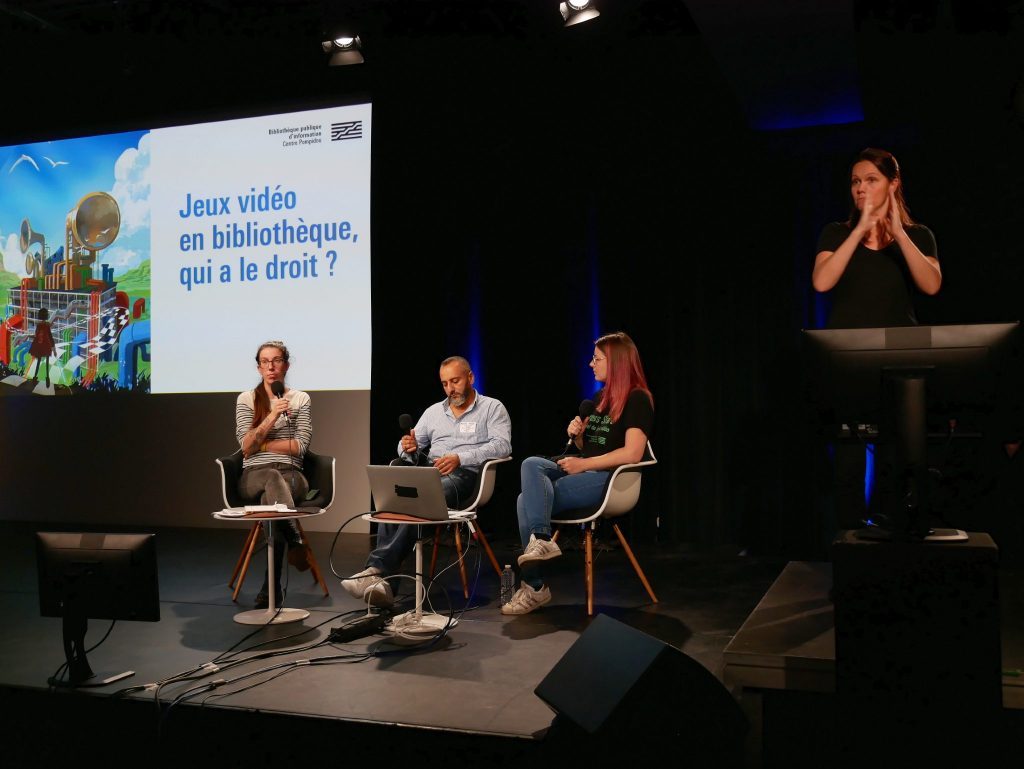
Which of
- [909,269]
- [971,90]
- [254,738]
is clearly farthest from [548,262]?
[254,738]

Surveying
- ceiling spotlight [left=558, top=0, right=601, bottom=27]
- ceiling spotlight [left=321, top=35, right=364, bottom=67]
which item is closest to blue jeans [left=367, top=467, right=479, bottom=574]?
ceiling spotlight [left=558, top=0, right=601, bottom=27]

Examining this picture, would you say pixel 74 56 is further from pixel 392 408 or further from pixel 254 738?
pixel 254 738

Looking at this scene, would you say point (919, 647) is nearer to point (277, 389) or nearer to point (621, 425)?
point (621, 425)

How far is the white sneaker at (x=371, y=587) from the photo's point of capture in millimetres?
3453

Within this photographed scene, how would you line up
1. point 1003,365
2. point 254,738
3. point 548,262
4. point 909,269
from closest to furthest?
point 1003,365 → point 254,738 → point 909,269 → point 548,262

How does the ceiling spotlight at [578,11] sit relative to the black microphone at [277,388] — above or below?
above

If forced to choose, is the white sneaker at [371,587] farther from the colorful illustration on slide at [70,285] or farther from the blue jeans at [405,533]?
the colorful illustration on slide at [70,285]

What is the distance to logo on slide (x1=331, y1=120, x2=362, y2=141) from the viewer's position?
6031 mm

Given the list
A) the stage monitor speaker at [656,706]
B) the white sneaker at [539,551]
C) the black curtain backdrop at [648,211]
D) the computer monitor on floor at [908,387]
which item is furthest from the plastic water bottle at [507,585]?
the stage monitor speaker at [656,706]

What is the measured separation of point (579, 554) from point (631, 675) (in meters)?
3.63

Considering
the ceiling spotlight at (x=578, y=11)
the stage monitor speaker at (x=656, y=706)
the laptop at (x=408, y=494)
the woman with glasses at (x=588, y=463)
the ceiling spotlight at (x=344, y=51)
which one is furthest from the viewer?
the ceiling spotlight at (x=344, y=51)

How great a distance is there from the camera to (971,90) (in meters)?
4.81

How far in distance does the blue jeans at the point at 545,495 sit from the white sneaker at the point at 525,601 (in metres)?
0.03

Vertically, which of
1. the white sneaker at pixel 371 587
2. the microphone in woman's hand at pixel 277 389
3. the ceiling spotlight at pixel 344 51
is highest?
the ceiling spotlight at pixel 344 51
